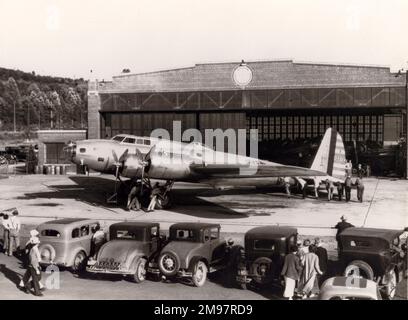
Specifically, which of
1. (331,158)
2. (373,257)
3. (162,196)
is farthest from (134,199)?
(373,257)

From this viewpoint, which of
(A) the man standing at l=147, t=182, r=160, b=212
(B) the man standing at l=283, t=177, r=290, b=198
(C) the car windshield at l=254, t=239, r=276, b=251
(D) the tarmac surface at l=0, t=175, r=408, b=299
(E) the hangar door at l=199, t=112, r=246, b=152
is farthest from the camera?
(E) the hangar door at l=199, t=112, r=246, b=152

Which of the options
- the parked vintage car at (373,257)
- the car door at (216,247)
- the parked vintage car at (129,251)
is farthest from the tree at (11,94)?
the parked vintage car at (373,257)

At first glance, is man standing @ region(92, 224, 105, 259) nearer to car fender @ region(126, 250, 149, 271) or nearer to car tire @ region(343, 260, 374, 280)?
car fender @ region(126, 250, 149, 271)

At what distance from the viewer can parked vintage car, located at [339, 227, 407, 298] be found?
13.5 m

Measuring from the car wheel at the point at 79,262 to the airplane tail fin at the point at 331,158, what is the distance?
2094cm

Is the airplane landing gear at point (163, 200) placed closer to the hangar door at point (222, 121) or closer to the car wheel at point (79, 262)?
the car wheel at point (79, 262)

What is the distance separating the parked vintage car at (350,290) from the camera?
36.5 feet

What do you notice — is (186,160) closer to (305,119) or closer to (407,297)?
(407,297)

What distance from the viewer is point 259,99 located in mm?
45938

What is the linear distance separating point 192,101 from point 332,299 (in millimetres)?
37378

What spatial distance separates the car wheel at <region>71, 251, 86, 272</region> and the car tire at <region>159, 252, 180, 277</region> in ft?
10.6

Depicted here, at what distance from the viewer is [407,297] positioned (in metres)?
13.7

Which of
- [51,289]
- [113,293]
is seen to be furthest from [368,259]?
[51,289]
